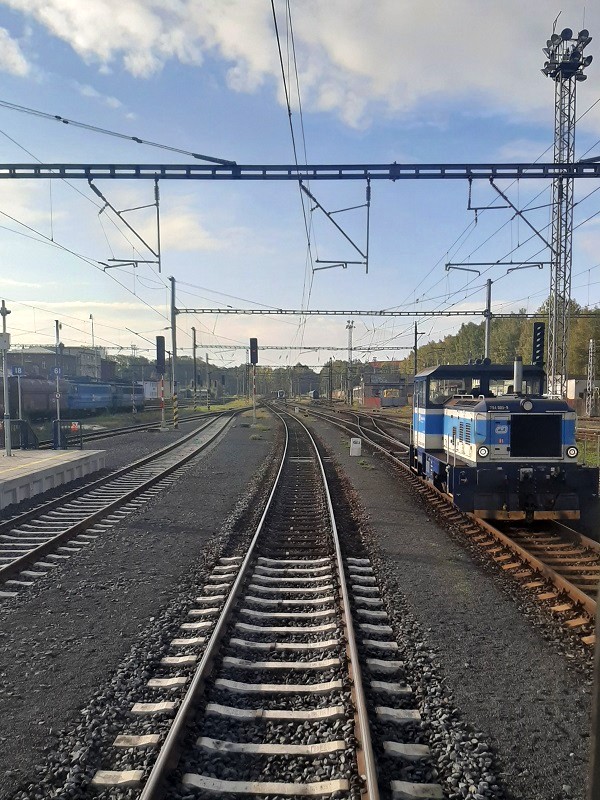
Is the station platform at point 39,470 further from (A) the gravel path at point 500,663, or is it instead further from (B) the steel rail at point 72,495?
(A) the gravel path at point 500,663

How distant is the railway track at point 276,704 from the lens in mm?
3744

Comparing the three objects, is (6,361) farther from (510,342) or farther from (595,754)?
(510,342)

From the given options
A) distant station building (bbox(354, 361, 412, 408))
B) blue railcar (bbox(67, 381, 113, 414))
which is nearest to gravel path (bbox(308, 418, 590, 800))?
blue railcar (bbox(67, 381, 113, 414))

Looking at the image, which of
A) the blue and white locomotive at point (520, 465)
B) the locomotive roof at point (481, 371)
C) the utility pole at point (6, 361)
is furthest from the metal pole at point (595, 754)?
the utility pole at point (6, 361)

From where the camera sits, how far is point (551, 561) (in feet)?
27.8

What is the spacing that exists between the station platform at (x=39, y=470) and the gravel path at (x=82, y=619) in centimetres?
298

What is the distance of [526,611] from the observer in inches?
265

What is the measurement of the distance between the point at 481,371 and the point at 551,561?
516 cm

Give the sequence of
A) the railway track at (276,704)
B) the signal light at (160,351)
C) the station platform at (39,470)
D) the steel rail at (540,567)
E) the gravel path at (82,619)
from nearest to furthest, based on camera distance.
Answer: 1. the railway track at (276,704)
2. the gravel path at (82,619)
3. the steel rail at (540,567)
4. the station platform at (39,470)
5. the signal light at (160,351)

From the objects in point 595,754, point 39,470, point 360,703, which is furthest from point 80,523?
point 595,754

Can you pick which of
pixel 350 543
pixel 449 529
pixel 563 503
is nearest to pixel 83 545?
pixel 350 543

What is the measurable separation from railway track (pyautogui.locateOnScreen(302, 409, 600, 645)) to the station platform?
9214mm

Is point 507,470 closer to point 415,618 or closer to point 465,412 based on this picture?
point 465,412

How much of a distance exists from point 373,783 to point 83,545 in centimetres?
714
